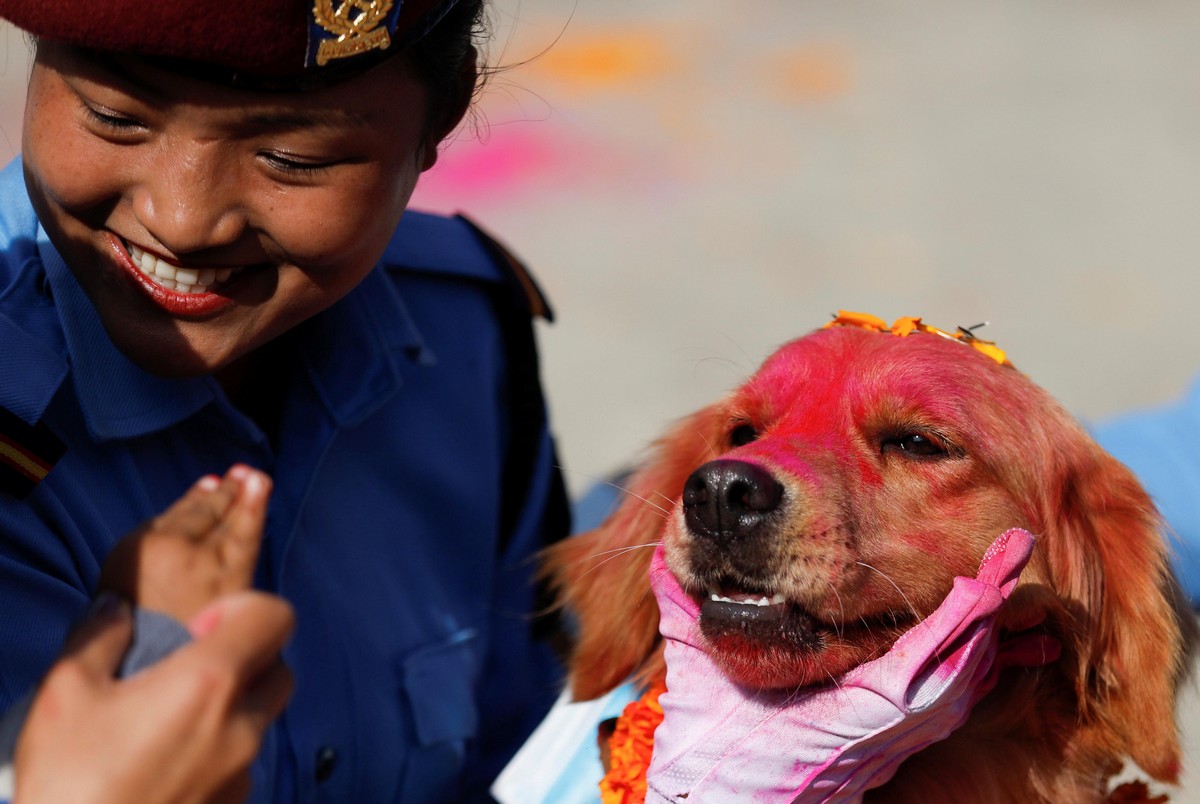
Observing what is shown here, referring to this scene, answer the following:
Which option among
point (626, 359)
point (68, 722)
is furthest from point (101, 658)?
point (626, 359)

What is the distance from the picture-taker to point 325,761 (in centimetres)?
228

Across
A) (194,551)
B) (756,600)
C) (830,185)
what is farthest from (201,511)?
(830,185)

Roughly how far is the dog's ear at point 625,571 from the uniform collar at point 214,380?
485 mm

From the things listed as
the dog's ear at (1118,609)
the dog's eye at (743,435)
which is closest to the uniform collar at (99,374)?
the dog's eye at (743,435)

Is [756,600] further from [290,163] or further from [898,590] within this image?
[290,163]

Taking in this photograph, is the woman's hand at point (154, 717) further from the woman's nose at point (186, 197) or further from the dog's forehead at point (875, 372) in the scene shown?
the dog's forehead at point (875, 372)

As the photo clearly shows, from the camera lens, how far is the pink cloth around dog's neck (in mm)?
1703

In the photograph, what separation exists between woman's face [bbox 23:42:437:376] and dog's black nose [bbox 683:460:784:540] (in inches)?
24.6

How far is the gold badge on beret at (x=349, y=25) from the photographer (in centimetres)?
168

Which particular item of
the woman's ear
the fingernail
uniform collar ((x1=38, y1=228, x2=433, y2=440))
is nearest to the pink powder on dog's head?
uniform collar ((x1=38, y1=228, x2=433, y2=440))

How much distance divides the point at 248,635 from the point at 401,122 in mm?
951

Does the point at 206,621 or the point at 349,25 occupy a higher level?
the point at 349,25

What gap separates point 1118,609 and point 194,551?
1466 millimetres

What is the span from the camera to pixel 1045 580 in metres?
2.04
